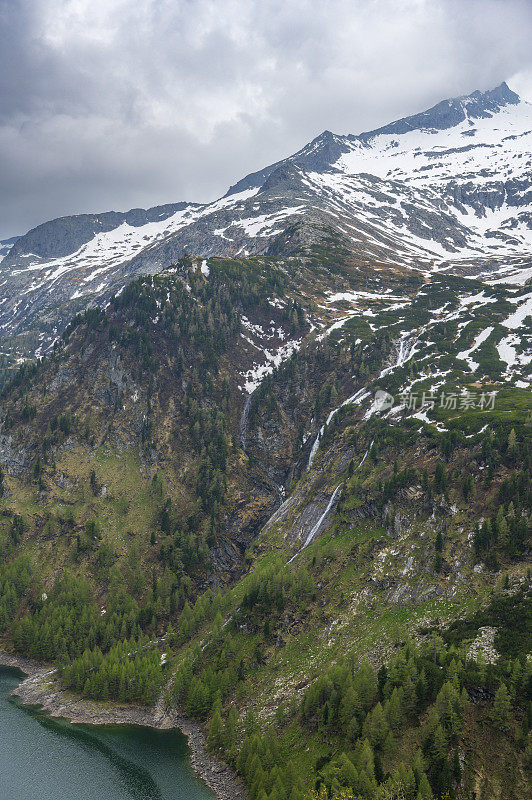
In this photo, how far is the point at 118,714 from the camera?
85250 mm

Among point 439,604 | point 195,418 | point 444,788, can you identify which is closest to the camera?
point 444,788

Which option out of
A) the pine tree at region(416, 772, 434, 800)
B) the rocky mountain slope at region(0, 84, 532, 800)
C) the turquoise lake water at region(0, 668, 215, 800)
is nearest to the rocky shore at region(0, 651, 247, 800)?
the turquoise lake water at region(0, 668, 215, 800)

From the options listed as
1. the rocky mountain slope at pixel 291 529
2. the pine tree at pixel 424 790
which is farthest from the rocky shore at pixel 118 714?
the pine tree at pixel 424 790

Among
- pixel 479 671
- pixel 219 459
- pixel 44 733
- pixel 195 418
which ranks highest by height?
pixel 195 418

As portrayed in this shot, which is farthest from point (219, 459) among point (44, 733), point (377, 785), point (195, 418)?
point (377, 785)

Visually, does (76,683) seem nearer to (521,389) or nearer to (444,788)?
(444,788)

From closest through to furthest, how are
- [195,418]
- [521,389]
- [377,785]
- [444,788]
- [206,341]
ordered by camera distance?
[444,788], [377,785], [521,389], [195,418], [206,341]

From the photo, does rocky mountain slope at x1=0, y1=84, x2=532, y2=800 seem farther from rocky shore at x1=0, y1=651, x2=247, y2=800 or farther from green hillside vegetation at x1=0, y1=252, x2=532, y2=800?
rocky shore at x1=0, y1=651, x2=247, y2=800

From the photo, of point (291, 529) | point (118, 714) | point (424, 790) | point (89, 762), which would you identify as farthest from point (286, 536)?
point (424, 790)

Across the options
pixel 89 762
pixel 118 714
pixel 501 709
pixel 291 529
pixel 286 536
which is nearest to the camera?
pixel 501 709

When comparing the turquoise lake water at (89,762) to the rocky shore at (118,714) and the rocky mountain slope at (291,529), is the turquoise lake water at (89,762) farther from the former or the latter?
the rocky mountain slope at (291,529)

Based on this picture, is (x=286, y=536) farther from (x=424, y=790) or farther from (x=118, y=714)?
(x=424, y=790)

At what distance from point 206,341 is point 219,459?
53641 mm

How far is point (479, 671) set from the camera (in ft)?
182
